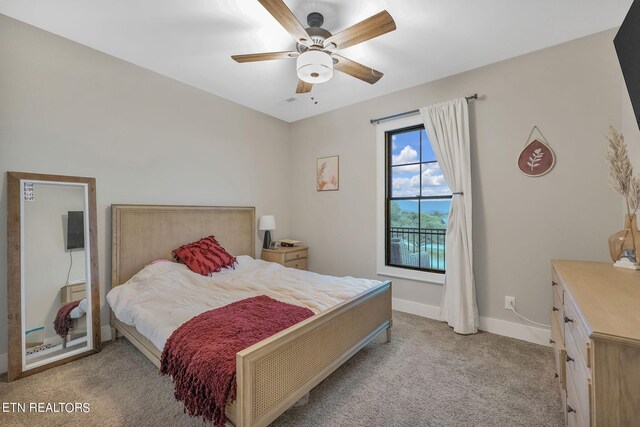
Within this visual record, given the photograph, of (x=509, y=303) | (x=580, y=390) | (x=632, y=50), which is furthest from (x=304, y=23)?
(x=509, y=303)

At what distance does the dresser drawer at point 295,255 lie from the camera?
12.7 ft

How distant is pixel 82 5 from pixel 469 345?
4.19 m

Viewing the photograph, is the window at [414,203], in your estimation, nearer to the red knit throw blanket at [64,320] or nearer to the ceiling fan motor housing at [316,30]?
the ceiling fan motor housing at [316,30]

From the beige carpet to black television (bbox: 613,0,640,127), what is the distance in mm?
1840

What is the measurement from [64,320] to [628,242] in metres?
4.24

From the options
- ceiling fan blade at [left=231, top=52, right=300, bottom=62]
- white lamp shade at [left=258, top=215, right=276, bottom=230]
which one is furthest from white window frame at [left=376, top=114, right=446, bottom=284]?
ceiling fan blade at [left=231, top=52, right=300, bottom=62]

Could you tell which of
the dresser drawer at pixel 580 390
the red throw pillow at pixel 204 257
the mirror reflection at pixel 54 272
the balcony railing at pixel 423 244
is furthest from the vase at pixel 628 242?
the mirror reflection at pixel 54 272

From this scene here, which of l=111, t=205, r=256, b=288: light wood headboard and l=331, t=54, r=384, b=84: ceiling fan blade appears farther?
l=111, t=205, r=256, b=288: light wood headboard

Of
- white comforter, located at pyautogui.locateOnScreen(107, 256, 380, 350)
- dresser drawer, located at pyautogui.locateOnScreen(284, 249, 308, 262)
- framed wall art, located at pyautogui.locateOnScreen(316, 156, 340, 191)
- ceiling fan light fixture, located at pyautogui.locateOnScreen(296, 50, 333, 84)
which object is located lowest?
white comforter, located at pyautogui.locateOnScreen(107, 256, 380, 350)

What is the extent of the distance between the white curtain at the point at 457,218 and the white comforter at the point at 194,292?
0.91 meters

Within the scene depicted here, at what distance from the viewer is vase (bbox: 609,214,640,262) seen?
172 cm

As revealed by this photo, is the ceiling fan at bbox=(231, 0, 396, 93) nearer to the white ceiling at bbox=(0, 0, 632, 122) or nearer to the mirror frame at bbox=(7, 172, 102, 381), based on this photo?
the white ceiling at bbox=(0, 0, 632, 122)

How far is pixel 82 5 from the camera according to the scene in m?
2.03

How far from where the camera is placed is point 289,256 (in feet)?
12.8
